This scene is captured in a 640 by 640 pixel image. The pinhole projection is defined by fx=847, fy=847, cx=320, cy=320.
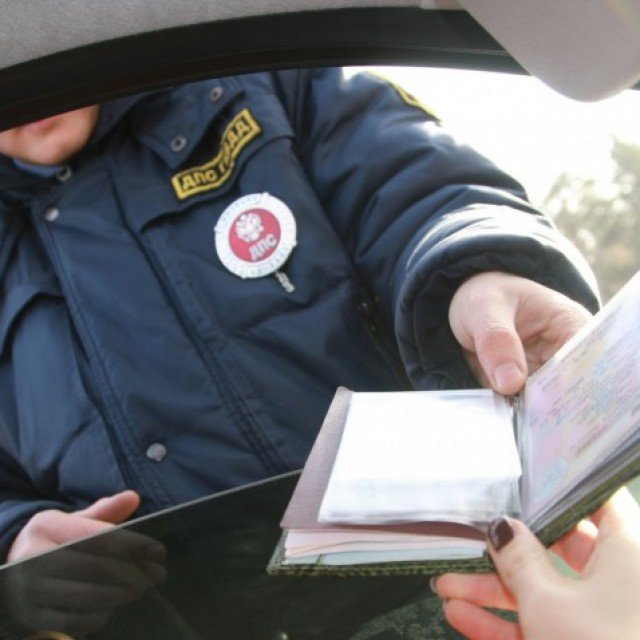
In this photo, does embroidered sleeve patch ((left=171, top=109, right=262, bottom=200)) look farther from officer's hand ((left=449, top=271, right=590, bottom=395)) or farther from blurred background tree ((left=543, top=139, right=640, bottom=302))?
blurred background tree ((left=543, top=139, right=640, bottom=302))

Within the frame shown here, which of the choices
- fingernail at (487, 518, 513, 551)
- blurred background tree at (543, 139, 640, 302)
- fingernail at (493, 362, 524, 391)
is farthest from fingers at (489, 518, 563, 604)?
blurred background tree at (543, 139, 640, 302)

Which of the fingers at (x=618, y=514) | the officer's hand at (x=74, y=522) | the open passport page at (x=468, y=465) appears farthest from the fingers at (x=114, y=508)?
the fingers at (x=618, y=514)

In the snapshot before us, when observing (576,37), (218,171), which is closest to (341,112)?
(218,171)

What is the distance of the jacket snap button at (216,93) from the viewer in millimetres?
1034

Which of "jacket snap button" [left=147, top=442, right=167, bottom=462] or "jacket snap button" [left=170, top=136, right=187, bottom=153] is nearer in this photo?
"jacket snap button" [left=147, top=442, right=167, bottom=462]

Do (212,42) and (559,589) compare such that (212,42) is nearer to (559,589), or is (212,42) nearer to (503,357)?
(503,357)

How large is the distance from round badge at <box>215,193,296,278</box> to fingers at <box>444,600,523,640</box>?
0.52m

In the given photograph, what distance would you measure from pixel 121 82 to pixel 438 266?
0.33 metres

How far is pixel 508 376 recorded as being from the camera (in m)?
0.68

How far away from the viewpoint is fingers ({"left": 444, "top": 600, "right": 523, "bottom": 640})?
538 millimetres

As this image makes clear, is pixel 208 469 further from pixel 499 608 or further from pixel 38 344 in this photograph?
pixel 499 608

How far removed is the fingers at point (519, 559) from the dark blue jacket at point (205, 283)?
14.3 inches

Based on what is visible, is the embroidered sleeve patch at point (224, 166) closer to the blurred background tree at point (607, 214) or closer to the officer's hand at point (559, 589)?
the officer's hand at point (559, 589)

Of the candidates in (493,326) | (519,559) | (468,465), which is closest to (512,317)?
(493,326)
